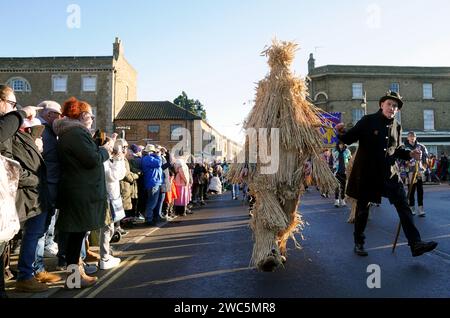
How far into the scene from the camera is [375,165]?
6043mm

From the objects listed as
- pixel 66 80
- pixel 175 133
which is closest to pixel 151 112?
pixel 175 133

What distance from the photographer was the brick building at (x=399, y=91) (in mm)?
44500

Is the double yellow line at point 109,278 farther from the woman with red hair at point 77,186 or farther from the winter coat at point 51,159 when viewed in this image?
the winter coat at point 51,159

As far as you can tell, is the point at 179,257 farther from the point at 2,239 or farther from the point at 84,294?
the point at 2,239

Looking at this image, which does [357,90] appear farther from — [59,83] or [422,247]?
[422,247]

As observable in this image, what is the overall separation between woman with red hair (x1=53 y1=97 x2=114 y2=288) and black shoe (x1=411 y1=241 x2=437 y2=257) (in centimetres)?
405

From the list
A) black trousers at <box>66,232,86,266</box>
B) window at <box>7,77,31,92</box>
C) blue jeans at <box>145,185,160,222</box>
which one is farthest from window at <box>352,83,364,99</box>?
black trousers at <box>66,232,86,266</box>

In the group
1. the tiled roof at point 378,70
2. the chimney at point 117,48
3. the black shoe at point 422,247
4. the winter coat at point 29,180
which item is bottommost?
the black shoe at point 422,247

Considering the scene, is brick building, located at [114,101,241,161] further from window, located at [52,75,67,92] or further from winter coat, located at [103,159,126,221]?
winter coat, located at [103,159,126,221]

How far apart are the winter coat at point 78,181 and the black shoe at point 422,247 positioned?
4.05 metres

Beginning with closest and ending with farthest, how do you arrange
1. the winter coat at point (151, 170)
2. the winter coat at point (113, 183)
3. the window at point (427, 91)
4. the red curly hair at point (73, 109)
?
the red curly hair at point (73, 109)
the winter coat at point (113, 183)
the winter coat at point (151, 170)
the window at point (427, 91)

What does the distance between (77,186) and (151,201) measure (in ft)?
18.3

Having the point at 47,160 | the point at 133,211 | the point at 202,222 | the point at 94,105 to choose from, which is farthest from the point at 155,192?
the point at 94,105

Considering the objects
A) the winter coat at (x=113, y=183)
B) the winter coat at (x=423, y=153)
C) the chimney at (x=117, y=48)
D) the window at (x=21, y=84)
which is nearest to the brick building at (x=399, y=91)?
the chimney at (x=117, y=48)
